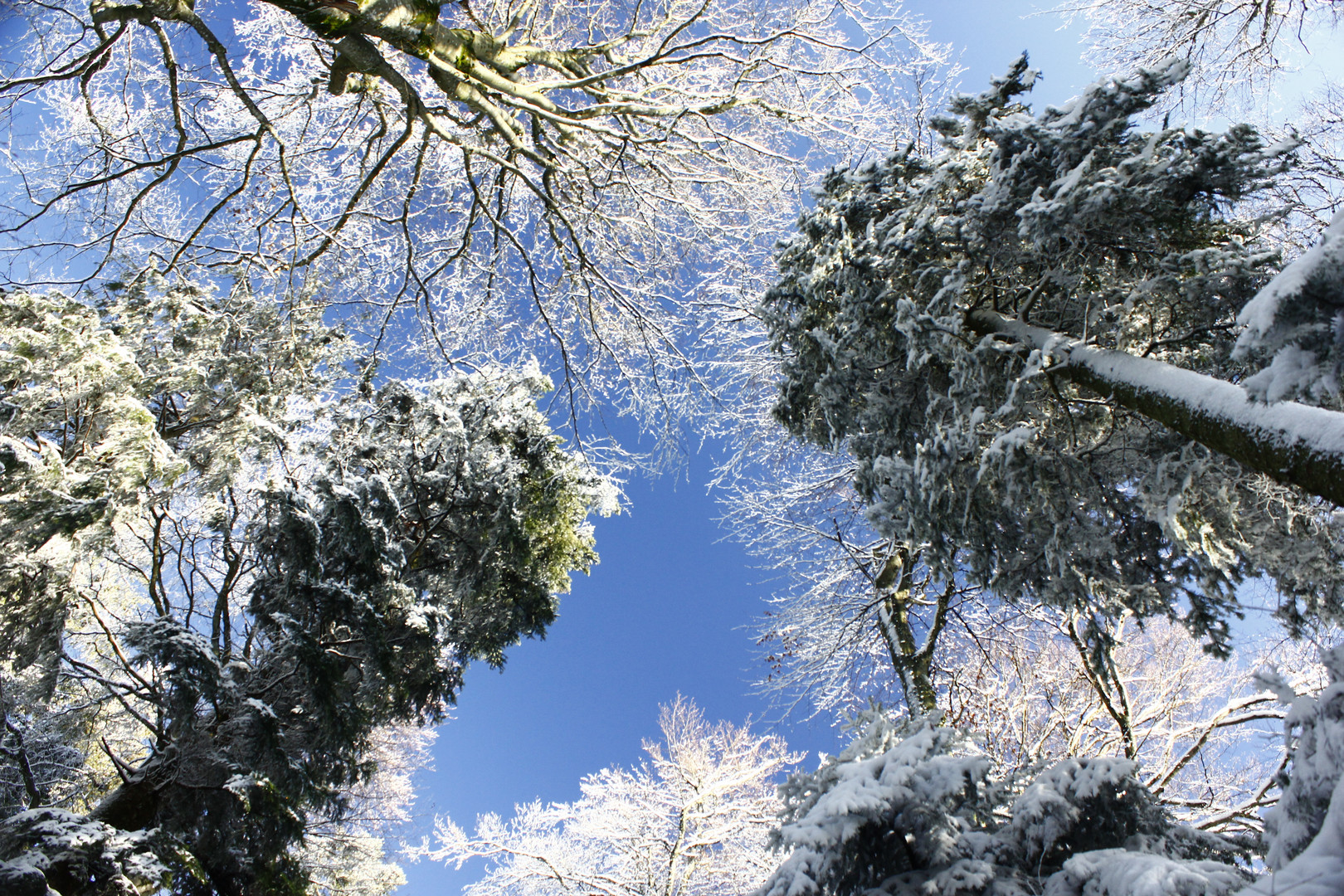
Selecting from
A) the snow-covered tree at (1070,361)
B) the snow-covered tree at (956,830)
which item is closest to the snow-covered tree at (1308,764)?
the snow-covered tree at (956,830)

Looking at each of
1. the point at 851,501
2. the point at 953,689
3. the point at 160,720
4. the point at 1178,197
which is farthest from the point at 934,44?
the point at 160,720

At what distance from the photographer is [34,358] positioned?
4824 mm

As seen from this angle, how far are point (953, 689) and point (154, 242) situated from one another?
10.2 meters

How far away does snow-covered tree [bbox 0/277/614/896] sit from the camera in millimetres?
4281

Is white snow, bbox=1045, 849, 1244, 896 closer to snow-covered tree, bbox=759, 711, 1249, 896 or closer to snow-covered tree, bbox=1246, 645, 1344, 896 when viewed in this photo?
snow-covered tree, bbox=759, 711, 1249, 896

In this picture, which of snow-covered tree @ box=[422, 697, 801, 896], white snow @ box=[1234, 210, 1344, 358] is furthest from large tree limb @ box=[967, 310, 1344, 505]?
snow-covered tree @ box=[422, 697, 801, 896]

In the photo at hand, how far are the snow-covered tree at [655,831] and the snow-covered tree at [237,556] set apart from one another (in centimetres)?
408

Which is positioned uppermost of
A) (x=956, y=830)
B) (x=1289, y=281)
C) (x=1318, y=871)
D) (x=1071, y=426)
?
(x=1071, y=426)

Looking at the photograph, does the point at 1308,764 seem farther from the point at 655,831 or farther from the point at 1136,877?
the point at 655,831

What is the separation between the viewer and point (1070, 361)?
3.53m

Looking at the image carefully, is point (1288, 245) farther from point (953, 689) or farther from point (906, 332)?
point (953, 689)

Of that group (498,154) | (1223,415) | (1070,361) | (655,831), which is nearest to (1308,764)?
(1223,415)

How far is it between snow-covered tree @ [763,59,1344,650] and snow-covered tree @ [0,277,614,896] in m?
4.51

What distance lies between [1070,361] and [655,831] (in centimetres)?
1009
